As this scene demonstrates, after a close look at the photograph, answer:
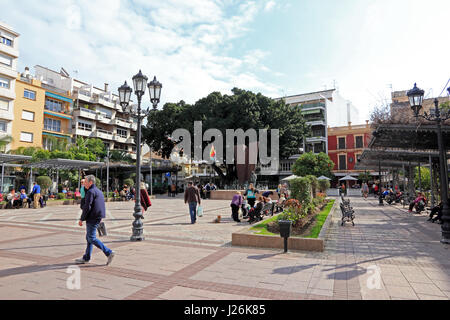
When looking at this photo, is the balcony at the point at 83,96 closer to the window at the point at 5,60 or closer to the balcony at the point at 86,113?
the balcony at the point at 86,113

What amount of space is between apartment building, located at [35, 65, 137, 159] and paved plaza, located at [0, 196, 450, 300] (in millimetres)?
38276

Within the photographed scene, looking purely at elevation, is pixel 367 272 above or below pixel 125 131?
below

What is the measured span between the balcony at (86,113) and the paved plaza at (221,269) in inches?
1506

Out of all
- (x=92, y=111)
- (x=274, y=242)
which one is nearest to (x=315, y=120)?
(x=92, y=111)

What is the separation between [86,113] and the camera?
143 feet

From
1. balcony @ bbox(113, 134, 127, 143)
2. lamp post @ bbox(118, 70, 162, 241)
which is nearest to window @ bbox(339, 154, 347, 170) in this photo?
balcony @ bbox(113, 134, 127, 143)

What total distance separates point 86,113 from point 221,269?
146 ft

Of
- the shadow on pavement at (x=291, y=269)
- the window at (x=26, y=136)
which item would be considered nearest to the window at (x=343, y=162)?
the window at (x=26, y=136)

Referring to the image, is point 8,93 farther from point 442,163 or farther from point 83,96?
point 442,163

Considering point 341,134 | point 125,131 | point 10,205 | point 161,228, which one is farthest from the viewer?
point 125,131

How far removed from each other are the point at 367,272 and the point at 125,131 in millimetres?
51953
